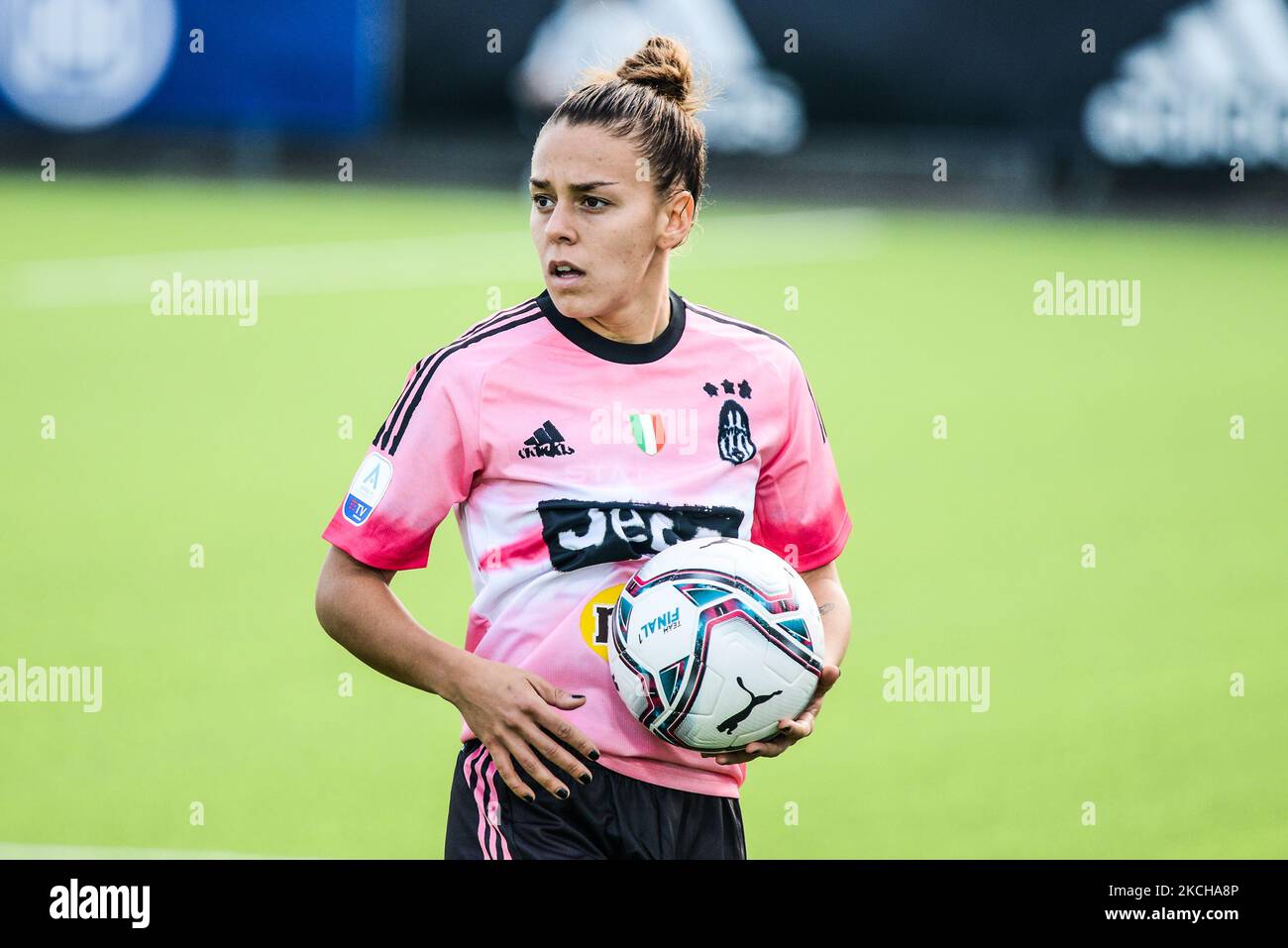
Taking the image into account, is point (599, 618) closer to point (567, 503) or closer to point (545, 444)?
point (567, 503)

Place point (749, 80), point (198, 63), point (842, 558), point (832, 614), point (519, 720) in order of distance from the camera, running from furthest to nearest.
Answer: point (749, 80)
point (198, 63)
point (842, 558)
point (832, 614)
point (519, 720)

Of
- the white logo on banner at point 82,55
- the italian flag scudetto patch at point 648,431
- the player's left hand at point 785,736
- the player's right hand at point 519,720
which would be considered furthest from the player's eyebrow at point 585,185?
the white logo on banner at point 82,55

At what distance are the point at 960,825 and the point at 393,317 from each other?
30.4 ft

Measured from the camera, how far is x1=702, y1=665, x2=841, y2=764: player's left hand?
347cm

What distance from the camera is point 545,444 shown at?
11.4ft

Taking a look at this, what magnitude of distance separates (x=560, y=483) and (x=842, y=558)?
5323mm

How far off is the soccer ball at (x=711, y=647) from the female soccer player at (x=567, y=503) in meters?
0.09

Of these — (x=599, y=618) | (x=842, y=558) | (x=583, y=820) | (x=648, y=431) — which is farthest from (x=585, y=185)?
(x=842, y=558)

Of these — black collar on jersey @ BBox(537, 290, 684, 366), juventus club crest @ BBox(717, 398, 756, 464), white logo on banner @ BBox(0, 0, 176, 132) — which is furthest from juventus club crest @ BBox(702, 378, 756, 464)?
white logo on banner @ BBox(0, 0, 176, 132)

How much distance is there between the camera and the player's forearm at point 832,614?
3.71m

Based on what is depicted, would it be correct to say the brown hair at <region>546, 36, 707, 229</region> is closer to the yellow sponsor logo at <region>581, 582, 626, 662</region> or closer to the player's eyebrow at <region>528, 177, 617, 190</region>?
the player's eyebrow at <region>528, 177, 617, 190</region>

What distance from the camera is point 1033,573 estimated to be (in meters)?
8.54
